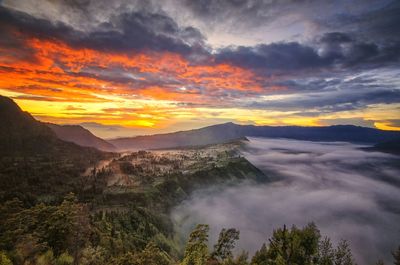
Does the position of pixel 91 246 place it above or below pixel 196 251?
below

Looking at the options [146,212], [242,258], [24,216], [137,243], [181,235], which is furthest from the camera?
[181,235]

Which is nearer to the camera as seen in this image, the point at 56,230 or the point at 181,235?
the point at 56,230

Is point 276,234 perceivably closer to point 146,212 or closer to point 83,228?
point 83,228

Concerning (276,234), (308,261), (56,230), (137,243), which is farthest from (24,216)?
(308,261)

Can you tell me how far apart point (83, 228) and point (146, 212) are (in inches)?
3887

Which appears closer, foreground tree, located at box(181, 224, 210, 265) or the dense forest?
the dense forest

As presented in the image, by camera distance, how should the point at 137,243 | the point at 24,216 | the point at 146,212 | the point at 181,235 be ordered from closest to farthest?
1. the point at 24,216
2. the point at 137,243
3. the point at 146,212
4. the point at 181,235

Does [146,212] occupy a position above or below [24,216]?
below

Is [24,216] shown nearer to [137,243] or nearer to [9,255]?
[9,255]

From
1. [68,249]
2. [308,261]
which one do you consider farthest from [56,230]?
[308,261]

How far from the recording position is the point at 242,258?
65.4m

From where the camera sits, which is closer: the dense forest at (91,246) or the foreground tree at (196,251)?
the dense forest at (91,246)

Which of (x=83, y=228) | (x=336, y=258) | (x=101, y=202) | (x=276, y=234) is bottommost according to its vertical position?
(x=101, y=202)

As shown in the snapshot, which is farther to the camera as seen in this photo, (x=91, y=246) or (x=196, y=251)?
(x=91, y=246)
